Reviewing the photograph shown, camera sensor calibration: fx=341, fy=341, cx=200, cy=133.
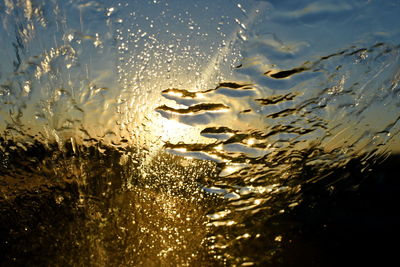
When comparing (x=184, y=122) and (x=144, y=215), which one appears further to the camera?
(x=144, y=215)

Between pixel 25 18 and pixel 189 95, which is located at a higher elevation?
pixel 25 18

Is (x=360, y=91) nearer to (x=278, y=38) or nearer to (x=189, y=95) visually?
(x=278, y=38)

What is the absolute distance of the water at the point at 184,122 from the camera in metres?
2.61

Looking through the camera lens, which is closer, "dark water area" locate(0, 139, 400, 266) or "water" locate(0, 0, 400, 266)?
"water" locate(0, 0, 400, 266)

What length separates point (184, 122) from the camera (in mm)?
3666

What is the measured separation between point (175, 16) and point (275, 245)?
696 centimetres

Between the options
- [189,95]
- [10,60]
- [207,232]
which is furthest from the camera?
[207,232]

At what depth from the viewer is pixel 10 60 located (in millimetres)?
2844

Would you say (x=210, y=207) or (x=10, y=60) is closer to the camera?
(x=10, y=60)

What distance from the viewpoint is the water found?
2.61 metres

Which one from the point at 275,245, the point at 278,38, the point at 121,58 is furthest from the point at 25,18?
the point at 275,245

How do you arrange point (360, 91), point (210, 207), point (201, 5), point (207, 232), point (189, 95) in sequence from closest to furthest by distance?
1. point (201, 5)
2. point (189, 95)
3. point (360, 91)
4. point (210, 207)
5. point (207, 232)

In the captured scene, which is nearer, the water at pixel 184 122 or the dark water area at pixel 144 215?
the water at pixel 184 122

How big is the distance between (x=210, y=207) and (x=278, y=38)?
12.6 ft
